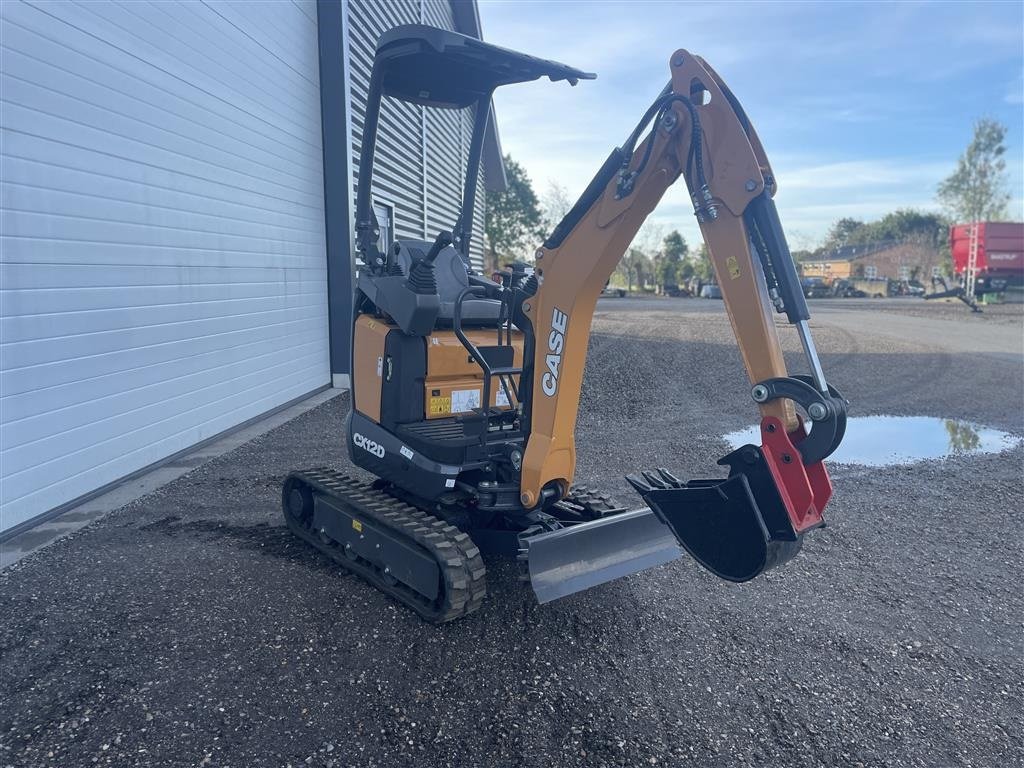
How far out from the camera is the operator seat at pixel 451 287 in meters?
4.34

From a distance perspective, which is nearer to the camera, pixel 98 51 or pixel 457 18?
pixel 98 51

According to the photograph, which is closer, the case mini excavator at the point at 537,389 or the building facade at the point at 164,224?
the case mini excavator at the point at 537,389

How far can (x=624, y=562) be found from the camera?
153 inches

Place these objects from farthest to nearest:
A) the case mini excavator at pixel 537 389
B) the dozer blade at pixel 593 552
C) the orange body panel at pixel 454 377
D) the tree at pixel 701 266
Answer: the tree at pixel 701 266 < the orange body panel at pixel 454 377 < the dozer blade at pixel 593 552 < the case mini excavator at pixel 537 389

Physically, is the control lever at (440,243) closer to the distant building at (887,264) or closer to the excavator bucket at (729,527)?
the excavator bucket at (729,527)

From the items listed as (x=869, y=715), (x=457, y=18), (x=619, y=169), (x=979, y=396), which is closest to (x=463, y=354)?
(x=619, y=169)

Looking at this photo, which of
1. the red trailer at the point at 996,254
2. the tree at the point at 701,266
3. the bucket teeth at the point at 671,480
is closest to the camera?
the bucket teeth at the point at 671,480

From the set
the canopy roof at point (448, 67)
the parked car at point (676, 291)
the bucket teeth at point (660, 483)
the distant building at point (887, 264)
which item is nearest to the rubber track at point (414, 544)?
the bucket teeth at point (660, 483)

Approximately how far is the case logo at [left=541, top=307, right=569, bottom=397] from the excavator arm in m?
0.19

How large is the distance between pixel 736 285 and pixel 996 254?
119ft

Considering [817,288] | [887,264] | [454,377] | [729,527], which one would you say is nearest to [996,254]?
[817,288]

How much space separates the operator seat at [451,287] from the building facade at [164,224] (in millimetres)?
2704

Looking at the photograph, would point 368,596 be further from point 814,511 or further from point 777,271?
point 777,271

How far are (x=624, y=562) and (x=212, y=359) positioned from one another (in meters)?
5.49
